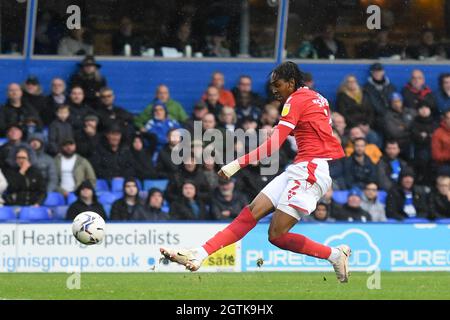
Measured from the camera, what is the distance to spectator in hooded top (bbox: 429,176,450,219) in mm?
18375

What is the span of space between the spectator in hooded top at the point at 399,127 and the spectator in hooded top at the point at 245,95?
2.11 meters

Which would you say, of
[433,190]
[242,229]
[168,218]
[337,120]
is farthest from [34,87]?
[242,229]

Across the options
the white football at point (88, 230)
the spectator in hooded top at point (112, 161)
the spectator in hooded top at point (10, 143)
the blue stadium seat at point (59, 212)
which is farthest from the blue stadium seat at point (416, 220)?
the white football at point (88, 230)

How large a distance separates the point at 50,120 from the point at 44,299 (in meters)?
8.14

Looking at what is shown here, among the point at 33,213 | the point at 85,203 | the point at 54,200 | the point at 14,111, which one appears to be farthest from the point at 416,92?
the point at 33,213

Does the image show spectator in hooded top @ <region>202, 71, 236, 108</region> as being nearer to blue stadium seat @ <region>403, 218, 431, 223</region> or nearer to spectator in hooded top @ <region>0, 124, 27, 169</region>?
spectator in hooded top @ <region>0, 124, 27, 169</region>

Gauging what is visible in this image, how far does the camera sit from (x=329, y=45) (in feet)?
70.0

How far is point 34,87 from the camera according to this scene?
60.4 ft

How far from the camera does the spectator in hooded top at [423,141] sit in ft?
63.5

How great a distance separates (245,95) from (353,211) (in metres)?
2.87

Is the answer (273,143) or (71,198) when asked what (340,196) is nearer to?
(71,198)

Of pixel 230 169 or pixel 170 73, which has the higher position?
pixel 170 73

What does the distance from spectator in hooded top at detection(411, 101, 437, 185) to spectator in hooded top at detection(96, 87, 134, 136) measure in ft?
15.3

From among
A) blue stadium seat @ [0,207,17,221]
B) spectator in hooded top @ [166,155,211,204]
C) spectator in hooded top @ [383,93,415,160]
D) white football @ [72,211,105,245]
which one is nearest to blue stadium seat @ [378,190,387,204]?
spectator in hooded top @ [383,93,415,160]
